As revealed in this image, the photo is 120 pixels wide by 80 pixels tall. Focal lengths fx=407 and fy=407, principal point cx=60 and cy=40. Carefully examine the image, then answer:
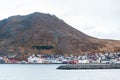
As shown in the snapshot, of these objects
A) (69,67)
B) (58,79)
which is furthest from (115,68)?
(58,79)

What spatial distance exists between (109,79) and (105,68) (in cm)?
7139

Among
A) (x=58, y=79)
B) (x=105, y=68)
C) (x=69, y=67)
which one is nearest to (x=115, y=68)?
(x=105, y=68)

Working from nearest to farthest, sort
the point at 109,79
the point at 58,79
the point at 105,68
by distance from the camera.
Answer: the point at 109,79 < the point at 58,79 < the point at 105,68

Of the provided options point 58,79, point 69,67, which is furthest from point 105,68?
point 58,79

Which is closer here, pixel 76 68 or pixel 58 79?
pixel 58 79

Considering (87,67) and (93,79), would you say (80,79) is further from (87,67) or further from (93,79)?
(87,67)

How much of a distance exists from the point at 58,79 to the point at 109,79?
14.2m

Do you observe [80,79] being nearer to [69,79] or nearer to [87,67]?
[69,79]

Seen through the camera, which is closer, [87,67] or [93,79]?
[93,79]

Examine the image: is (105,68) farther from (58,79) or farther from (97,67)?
(58,79)

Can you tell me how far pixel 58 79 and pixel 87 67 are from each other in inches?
2637

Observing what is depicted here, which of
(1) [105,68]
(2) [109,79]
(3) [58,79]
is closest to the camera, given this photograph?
(2) [109,79]

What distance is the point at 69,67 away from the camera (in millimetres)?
170750

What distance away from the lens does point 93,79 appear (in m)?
95.4
